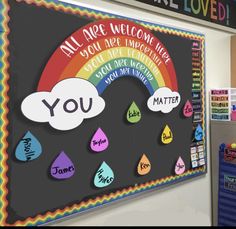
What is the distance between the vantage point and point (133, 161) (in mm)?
1271

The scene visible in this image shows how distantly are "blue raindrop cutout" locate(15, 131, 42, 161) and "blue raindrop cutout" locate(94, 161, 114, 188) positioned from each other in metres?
0.27

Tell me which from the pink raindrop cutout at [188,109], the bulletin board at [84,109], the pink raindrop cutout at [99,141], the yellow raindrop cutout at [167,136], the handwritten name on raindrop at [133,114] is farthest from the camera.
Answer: the pink raindrop cutout at [188,109]

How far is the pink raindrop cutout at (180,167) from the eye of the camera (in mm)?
1450

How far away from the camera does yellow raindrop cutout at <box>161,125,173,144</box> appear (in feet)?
4.55

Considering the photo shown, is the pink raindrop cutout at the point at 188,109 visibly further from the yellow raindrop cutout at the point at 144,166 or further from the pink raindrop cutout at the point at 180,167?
the yellow raindrop cutout at the point at 144,166

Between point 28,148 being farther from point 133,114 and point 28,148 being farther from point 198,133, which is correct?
point 198,133

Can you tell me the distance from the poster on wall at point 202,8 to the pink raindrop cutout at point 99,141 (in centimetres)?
58

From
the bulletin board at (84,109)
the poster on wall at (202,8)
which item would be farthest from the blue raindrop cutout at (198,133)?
the poster on wall at (202,8)

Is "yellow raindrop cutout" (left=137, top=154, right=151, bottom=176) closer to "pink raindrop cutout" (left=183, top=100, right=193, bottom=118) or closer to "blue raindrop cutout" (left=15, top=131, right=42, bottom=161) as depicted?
"pink raindrop cutout" (left=183, top=100, right=193, bottom=118)

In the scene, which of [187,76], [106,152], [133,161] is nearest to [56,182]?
[106,152]

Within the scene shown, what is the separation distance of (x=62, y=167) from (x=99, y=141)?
18 centimetres

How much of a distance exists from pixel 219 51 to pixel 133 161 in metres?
0.97

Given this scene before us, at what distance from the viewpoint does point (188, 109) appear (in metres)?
1.51

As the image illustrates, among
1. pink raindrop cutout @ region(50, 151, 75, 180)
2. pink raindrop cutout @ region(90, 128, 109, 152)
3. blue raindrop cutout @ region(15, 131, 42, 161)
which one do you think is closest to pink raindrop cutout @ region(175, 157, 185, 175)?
pink raindrop cutout @ region(90, 128, 109, 152)
